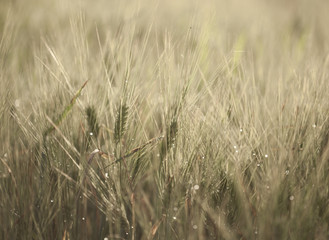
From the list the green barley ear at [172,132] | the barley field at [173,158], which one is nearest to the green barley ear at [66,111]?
the barley field at [173,158]

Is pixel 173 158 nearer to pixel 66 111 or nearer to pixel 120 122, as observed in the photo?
pixel 120 122

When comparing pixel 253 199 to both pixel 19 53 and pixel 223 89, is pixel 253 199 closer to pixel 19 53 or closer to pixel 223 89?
pixel 223 89

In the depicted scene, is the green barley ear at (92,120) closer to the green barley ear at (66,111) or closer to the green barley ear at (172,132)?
the green barley ear at (66,111)

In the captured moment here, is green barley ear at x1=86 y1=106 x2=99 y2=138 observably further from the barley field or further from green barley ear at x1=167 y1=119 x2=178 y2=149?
green barley ear at x1=167 y1=119 x2=178 y2=149

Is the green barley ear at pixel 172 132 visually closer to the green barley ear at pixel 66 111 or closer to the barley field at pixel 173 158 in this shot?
the barley field at pixel 173 158

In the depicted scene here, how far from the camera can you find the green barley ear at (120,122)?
55cm

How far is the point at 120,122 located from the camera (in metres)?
0.55

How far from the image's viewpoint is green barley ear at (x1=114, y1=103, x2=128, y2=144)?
55 cm

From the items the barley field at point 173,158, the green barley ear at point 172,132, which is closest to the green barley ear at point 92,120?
the barley field at point 173,158

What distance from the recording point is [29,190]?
1.90 ft

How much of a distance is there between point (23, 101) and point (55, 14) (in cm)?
111

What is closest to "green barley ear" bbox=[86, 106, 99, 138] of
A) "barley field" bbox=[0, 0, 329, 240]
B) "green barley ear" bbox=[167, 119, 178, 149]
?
"barley field" bbox=[0, 0, 329, 240]

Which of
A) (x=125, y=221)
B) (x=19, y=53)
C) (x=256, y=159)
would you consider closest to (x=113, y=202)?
(x=125, y=221)

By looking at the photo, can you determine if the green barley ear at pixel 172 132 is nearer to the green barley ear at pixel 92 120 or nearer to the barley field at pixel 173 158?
the barley field at pixel 173 158
